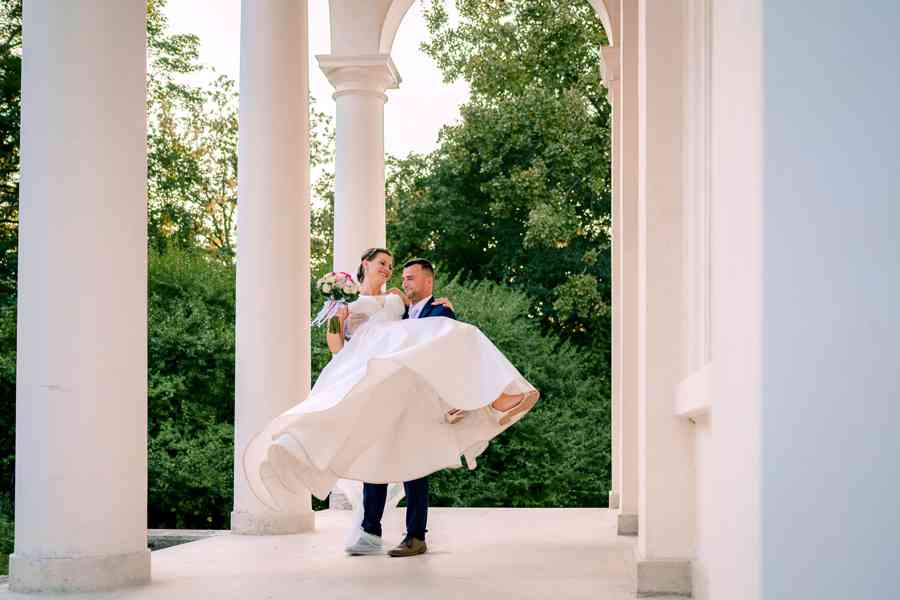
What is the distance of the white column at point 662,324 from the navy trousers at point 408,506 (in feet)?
11.1

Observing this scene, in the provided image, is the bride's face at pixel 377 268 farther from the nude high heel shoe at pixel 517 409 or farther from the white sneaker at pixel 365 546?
the white sneaker at pixel 365 546

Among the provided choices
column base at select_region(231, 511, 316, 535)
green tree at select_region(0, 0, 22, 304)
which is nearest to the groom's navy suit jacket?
column base at select_region(231, 511, 316, 535)

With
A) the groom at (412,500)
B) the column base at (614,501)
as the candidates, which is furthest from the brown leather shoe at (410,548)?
the column base at (614,501)

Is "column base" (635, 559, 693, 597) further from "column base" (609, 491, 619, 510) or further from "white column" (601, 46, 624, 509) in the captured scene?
"column base" (609, 491, 619, 510)

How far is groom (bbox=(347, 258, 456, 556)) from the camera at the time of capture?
12539mm

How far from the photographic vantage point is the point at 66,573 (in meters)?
9.80

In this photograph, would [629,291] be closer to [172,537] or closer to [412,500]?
[412,500]

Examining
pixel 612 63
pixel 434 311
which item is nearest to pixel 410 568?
pixel 434 311

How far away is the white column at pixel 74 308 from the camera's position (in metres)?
9.84

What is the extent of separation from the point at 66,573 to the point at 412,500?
375cm

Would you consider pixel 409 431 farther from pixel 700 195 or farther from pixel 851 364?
pixel 851 364

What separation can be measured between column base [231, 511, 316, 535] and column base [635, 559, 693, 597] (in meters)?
6.42

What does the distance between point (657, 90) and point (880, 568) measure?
20.5ft

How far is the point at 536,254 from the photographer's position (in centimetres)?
3844
